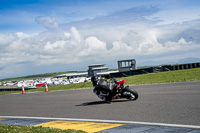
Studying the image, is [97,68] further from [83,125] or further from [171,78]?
[83,125]

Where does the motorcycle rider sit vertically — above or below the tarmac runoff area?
above

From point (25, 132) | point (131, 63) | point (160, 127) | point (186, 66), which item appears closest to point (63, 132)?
point (25, 132)

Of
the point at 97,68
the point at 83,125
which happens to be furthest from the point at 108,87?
the point at 97,68

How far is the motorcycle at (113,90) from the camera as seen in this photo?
38.7 feet

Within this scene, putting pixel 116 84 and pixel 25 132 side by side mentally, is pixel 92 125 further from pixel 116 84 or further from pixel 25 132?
pixel 116 84

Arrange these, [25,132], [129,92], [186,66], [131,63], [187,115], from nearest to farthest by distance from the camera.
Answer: [25,132], [187,115], [129,92], [186,66], [131,63]

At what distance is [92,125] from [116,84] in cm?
475

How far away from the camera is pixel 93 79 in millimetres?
12148

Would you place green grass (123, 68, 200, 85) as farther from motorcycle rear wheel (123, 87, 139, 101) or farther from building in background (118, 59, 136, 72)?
building in background (118, 59, 136, 72)

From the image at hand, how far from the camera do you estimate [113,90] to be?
471 inches

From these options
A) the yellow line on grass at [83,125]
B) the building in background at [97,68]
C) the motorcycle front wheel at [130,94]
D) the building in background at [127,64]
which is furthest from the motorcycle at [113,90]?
the building in background at [97,68]

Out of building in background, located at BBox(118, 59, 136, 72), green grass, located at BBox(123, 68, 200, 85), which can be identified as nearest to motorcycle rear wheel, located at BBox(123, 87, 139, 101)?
green grass, located at BBox(123, 68, 200, 85)

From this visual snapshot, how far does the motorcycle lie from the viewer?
11.8m

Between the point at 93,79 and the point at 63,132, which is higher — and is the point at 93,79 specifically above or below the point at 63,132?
above
